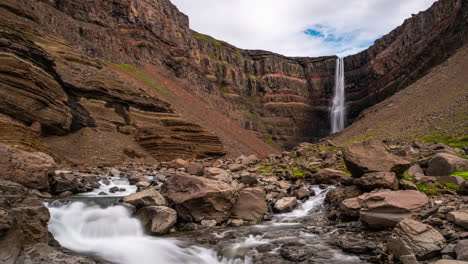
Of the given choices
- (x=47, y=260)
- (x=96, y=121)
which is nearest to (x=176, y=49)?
(x=96, y=121)

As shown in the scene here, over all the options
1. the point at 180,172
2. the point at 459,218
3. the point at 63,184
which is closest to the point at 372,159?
the point at 459,218

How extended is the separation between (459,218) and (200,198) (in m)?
7.79

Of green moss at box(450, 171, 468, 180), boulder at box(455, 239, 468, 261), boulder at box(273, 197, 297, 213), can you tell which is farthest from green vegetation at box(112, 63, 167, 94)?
boulder at box(455, 239, 468, 261)

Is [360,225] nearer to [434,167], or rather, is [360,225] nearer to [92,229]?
[434,167]

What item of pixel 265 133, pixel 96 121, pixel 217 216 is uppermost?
pixel 265 133

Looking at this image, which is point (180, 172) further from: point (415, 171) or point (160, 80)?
point (160, 80)

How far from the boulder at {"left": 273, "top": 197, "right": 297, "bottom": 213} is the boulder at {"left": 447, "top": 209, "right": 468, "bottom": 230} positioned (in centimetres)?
631

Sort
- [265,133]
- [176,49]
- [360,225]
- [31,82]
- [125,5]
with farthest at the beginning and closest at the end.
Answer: [265,133] < [176,49] < [125,5] < [31,82] < [360,225]

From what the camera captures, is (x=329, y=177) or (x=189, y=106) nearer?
(x=329, y=177)

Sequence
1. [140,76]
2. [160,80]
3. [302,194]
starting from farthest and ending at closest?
[160,80], [140,76], [302,194]

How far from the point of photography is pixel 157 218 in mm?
9344

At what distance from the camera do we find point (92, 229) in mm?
9023

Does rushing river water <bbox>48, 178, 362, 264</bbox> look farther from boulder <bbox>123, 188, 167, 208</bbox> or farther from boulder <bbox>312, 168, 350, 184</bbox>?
boulder <bbox>312, 168, 350, 184</bbox>

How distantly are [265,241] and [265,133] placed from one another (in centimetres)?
7382
